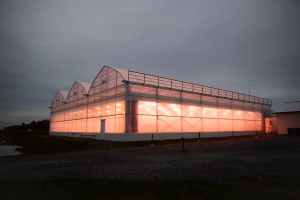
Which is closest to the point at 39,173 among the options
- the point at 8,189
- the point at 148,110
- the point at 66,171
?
the point at 66,171

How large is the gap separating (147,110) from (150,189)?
2197 centimetres

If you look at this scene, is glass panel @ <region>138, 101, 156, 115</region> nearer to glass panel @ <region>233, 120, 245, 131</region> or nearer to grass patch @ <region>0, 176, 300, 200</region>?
grass patch @ <region>0, 176, 300, 200</region>

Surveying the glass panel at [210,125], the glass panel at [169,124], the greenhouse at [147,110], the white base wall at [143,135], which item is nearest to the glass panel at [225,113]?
the greenhouse at [147,110]

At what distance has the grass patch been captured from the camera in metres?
6.80

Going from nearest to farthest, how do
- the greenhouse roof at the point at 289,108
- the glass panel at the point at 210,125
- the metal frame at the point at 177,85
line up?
the metal frame at the point at 177,85 < the glass panel at the point at 210,125 < the greenhouse roof at the point at 289,108

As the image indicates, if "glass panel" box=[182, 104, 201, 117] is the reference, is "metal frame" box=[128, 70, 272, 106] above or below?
above

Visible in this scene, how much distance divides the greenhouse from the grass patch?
732 inches

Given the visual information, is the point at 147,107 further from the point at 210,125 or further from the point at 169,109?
the point at 210,125

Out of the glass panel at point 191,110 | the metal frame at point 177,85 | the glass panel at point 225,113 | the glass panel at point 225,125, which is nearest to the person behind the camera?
the metal frame at point 177,85

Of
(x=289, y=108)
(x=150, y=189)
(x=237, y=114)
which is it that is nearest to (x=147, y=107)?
(x=150, y=189)

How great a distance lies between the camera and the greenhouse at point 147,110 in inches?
1124

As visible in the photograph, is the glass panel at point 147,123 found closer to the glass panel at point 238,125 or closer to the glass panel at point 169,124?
the glass panel at point 169,124

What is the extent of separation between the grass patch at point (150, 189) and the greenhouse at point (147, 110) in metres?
18.6

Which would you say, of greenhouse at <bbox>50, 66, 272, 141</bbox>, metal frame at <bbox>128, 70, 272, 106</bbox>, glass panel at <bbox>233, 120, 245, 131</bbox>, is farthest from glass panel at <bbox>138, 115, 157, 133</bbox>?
glass panel at <bbox>233, 120, 245, 131</bbox>
